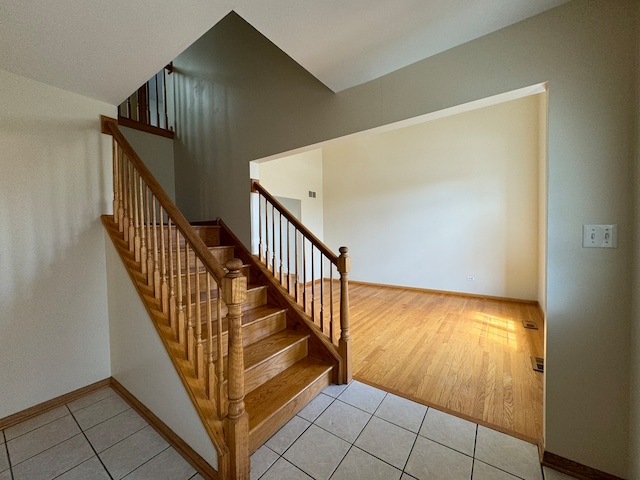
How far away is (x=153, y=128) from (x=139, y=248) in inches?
88.0

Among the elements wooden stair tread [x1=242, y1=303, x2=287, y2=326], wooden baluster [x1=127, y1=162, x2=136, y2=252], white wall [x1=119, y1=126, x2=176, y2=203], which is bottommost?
wooden stair tread [x1=242, y1=303, x2=287, y2=326]

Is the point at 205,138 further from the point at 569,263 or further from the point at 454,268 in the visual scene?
the point at 454,268

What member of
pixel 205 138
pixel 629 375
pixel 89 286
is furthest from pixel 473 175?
pixel 89 286

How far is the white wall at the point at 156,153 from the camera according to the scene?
305 cm

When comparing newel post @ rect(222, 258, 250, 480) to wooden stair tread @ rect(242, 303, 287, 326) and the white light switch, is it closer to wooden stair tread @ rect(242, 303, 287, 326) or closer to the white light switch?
wooden stair tread @ rect(242, 303, 287, 326)

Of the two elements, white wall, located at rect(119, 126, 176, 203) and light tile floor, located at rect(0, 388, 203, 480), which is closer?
light tile floor, located at rect(0, 388, 203, 480)

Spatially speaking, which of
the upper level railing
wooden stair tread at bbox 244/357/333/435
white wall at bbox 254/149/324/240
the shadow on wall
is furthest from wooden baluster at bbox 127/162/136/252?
white wall at bbox 254/149/324/240

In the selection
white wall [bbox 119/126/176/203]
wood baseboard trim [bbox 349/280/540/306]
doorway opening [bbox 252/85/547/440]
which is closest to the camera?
white wall [bbox 119/126/176/203]

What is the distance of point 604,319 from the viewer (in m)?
1.17

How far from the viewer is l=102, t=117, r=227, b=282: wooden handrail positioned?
125 cm

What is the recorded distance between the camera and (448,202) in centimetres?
450

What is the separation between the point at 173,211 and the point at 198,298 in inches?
24.0

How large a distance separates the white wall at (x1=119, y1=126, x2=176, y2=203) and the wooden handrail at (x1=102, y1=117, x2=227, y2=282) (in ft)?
3.67

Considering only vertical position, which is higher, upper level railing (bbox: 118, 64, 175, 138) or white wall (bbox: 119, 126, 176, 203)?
upper level railing (bbox: 118, 64, 175, 138)
